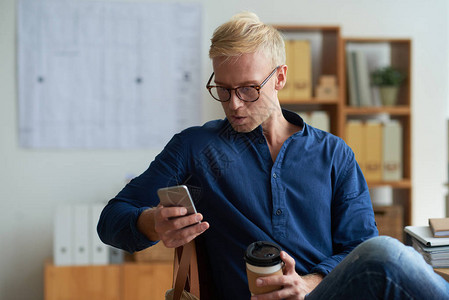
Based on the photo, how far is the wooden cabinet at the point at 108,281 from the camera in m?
2.54

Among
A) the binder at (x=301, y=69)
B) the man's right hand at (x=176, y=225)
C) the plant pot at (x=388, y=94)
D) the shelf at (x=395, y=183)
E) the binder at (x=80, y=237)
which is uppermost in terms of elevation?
the binder at (x=301, y=69)

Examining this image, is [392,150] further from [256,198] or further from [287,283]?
[287,283]

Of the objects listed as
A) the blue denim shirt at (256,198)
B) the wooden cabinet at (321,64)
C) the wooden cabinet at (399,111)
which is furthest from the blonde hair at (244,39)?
the wooden cabinet at (399,111)

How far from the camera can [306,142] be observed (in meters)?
1.34

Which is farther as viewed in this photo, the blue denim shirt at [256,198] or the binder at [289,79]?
the binder at [289,79]

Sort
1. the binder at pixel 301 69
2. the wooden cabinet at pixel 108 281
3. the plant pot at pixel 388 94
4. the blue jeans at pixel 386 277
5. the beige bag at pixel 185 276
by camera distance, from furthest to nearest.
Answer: the plant pot at pixel 388 94, the binder at pixel 301 69, the wooden cabinet at pixel 108 281, the beige bag at pixel 185 276, the blue jeans at pixel 386 277

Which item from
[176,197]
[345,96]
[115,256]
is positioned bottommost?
[115,256]

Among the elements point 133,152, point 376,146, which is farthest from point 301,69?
point 133,152

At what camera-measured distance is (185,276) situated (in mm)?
1100

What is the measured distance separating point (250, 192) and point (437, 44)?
241 centimetres

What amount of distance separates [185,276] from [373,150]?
196cm

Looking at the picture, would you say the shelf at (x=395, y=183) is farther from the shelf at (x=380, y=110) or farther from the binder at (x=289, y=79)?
the binder at (x=289, y=79)

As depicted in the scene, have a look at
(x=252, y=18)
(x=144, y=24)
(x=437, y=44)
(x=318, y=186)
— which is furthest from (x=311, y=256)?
(x=437, y=44)

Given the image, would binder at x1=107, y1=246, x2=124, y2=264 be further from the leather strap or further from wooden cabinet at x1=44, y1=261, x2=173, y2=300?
the leather strap
